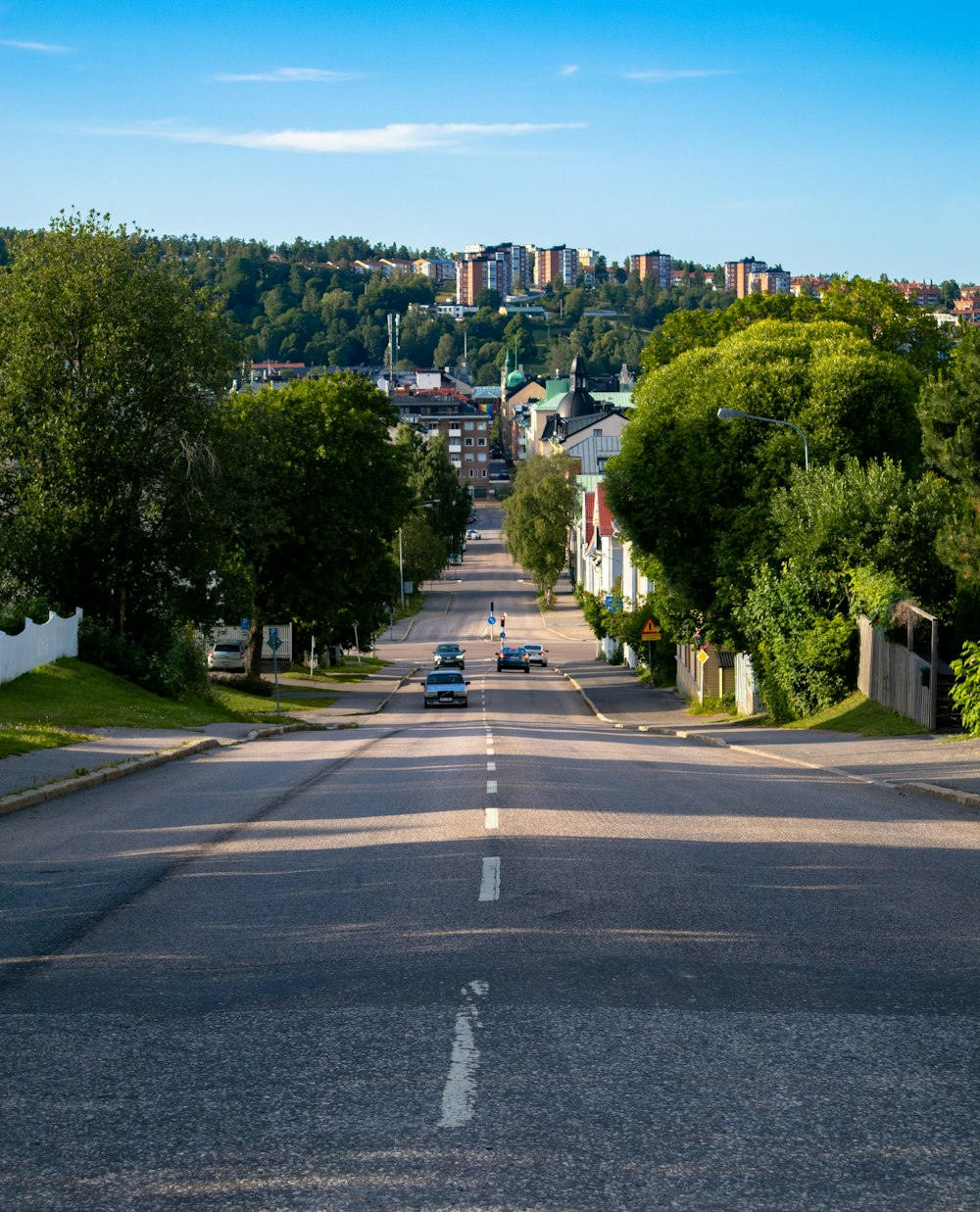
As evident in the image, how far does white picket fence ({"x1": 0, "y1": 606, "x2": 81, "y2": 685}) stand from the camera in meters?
31.4

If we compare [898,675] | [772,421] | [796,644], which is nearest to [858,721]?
[898,675]

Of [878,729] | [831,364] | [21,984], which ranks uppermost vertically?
[831,364]

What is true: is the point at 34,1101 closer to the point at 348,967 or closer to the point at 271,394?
the point at 348,967

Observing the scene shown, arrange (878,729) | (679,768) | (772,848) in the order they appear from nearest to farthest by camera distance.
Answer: (772,848)
(679,768)
(878,729)

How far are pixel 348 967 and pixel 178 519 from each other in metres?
33.8

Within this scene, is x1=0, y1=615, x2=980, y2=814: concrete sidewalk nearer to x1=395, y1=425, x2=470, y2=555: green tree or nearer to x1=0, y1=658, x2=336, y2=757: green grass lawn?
x1=0, y1=658, x2=336, y2=757: green grass lawn

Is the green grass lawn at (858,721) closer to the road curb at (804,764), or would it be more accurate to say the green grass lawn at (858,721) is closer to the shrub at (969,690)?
the road curb at (804,764)

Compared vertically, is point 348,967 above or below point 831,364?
below

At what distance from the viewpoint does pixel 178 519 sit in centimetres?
4012

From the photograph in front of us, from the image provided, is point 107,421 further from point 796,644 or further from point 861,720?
point 861,720

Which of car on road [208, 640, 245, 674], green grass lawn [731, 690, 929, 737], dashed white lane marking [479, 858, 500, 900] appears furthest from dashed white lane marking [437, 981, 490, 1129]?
car on road [208, 640, 245, 674]

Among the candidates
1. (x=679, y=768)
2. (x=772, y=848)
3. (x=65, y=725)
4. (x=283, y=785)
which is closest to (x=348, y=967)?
(x=772, y=848)

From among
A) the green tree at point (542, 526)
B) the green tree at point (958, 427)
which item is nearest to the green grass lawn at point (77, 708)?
the green tree at point (958, 427)

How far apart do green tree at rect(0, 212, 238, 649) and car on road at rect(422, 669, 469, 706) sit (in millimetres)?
13032
